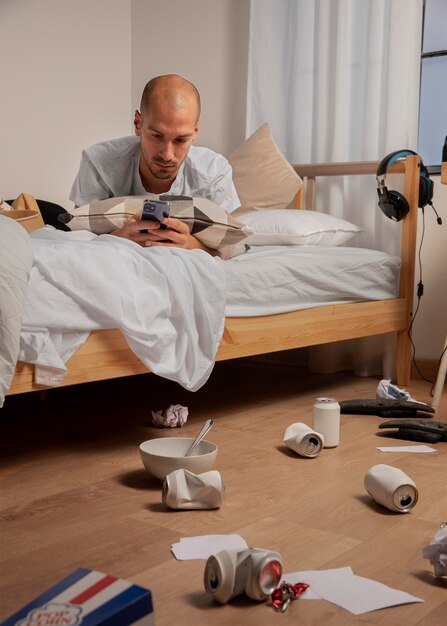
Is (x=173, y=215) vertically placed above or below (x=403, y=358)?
above

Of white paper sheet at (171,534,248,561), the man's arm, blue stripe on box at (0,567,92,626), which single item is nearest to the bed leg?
the man's arm

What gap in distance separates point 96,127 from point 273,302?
188 cm

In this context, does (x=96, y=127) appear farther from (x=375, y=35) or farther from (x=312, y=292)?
(x=312, y=292)

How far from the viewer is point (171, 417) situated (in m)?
2.22

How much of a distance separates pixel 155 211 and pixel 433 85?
1698mm

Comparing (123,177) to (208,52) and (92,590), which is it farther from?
(92,590)

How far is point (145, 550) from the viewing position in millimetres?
1319

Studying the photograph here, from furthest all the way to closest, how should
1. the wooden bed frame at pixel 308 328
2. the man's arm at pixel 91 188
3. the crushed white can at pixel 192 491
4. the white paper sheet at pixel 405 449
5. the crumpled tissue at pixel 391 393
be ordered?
the crumpled tissue at pixel 391 393
the man's arm at pixel 91 188
the white paper sheet at pixel 405 449
the wooden bed frame at pixel 308 328
the crushed white can at pixel 192 491

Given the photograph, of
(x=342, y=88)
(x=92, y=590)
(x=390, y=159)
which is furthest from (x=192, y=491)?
(x=342, y=88)

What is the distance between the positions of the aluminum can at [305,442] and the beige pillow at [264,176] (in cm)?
148

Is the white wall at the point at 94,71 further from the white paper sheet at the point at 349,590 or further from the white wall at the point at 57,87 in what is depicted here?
the white paper sheet at the point at 349,590

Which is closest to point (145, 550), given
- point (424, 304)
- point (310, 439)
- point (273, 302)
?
point (310, 439)

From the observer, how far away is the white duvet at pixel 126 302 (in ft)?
5.54

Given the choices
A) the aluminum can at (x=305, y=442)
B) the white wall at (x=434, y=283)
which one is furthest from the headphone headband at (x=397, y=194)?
the aluminum can at (x=305, y=442)
